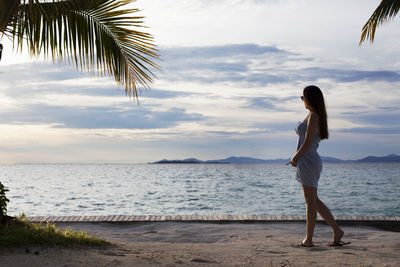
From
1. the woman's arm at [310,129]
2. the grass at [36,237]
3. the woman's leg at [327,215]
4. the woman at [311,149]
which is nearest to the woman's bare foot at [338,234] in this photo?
the woman's leg at [327,215]

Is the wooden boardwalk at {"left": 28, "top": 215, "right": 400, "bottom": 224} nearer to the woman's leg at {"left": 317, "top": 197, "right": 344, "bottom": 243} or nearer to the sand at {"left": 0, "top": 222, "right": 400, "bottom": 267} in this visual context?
the sand at {"left": 0, "top": 222, "right": 400, "bottom": 267}

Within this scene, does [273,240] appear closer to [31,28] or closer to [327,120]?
[327,120]

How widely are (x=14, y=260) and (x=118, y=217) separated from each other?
3838 millimetres

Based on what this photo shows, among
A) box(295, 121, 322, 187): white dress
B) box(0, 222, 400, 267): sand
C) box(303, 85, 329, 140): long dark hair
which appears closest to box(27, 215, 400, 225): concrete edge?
box(0, 222, 400, 267): sand

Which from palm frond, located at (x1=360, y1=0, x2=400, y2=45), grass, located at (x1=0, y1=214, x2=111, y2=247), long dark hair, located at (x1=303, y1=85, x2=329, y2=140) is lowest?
grass, located at (x1=0, y1=214, x2=111, y2=247)

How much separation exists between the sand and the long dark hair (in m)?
1.59

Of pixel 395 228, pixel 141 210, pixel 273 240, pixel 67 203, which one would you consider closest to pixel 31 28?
pixel 273 240

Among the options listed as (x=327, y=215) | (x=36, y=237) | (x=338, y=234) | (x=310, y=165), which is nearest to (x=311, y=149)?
(x=310, y=165)

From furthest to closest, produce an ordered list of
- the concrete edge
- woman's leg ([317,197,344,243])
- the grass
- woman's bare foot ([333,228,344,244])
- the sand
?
1. the concrete edge
2. woman's bare foot ([333,228,344,244])
3. woman's leg ([317,197,344,243])
4. the grass
5. the sand

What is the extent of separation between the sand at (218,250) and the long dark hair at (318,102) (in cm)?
159

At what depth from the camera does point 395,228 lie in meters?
7.91

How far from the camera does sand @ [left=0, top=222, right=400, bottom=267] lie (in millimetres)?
4465

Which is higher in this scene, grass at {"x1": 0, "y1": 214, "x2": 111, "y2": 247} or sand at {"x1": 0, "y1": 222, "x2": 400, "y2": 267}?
grass at {"x1": 0, "y1": 214, "x2": 111, "y2": 247}

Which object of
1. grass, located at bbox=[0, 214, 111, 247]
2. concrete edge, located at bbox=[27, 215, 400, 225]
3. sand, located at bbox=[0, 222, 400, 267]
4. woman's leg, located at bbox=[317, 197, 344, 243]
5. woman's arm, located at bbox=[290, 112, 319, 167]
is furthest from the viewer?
concrete edge, located at bbox=[27, 215, 400, 225]
